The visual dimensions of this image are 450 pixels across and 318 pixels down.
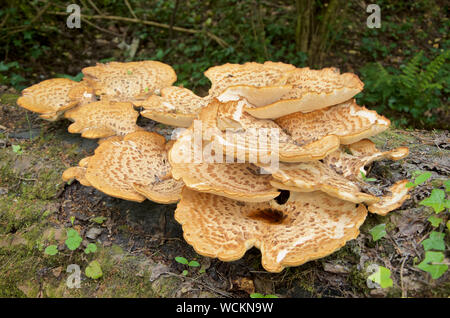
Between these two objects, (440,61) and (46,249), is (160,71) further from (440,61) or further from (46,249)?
(440,61)

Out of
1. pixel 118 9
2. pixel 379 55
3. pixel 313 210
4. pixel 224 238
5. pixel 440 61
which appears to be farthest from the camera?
pixel 118 9

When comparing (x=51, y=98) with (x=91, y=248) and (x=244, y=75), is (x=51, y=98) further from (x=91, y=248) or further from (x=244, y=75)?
(x=244, y=75)

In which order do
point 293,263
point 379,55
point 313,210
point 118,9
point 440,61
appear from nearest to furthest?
point 293,263
point 313,210
point 440,61
point 379,55
point 118,9

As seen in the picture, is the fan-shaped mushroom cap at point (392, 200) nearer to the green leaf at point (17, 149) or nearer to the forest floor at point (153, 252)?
the forest floor at point (153, 252)

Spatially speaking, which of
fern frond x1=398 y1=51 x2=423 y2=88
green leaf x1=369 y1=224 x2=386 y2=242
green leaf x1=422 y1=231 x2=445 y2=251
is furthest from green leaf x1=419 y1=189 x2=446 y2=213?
fern frond x1=398 y1=51 x2=423 y2=88

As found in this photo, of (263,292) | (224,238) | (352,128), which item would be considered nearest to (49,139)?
(224,238)
